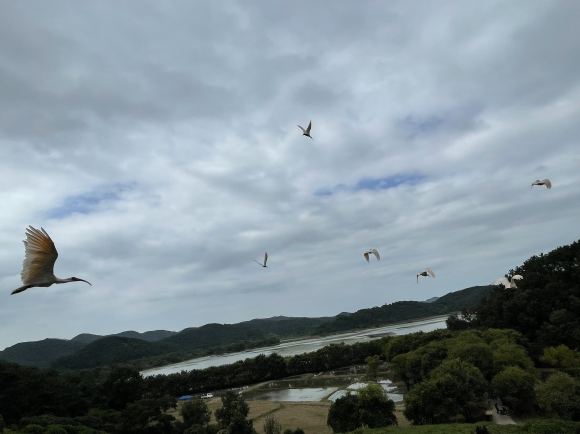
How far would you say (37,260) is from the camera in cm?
664

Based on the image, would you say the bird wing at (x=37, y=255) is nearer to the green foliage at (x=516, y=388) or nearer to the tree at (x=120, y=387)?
the green foliage at (x=516, y=388)

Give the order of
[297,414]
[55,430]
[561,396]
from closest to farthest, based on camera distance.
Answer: [561,396], [55,430], [297,414]

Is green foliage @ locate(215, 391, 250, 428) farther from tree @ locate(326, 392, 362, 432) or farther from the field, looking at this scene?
tree @ locate(326, 392, 362, 432)

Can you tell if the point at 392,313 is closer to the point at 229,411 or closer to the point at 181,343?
the point at 181,343

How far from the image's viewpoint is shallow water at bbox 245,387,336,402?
140 feet

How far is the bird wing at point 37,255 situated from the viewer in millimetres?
6535

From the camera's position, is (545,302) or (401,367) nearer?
(401,367)

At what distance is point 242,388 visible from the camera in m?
57.7

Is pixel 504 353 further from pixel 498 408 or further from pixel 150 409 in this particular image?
pixel 150 409

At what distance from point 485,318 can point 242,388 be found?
133 feet

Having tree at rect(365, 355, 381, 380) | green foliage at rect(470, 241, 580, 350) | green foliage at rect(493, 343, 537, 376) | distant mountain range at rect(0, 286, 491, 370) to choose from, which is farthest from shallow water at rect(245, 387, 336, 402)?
distant mountain range at rect(0, 286, 491, 370)

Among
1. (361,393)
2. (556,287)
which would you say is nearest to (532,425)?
(361,393)

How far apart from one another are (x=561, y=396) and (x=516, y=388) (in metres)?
3.93

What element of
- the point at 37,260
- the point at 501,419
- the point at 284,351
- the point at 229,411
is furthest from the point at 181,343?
the point at 37,260
